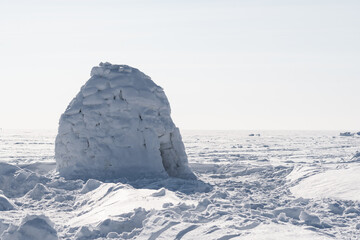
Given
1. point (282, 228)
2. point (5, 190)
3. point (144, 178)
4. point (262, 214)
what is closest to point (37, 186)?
point (5, 190)

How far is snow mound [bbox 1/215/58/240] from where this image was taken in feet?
25.2

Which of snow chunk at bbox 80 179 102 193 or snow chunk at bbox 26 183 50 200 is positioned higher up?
snow chunk at bbox 80 179 102 193

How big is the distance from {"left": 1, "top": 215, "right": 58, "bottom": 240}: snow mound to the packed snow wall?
7268 mm

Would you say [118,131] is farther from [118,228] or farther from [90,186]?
[118,228]

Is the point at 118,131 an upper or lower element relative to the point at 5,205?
upper

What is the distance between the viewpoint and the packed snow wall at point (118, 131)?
15.5 meters

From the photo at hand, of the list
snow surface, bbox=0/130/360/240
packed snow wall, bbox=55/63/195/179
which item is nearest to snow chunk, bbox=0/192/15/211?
snow surface, bbox=0/130/360/240

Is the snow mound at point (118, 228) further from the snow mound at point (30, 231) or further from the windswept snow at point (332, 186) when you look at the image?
the windswept snow at point (332, 186)

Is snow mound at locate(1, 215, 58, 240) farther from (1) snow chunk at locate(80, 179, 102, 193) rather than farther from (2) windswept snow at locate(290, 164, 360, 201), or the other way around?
(2) windswept snow at locate(290, 164, 360, 201)

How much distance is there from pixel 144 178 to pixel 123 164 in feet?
3.57

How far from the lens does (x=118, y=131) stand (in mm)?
15750

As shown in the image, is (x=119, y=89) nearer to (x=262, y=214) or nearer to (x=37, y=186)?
(x=37, y=186)

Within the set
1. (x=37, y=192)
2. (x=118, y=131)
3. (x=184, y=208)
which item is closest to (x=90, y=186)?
(x=37, y=192)

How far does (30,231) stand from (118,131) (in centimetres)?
814
